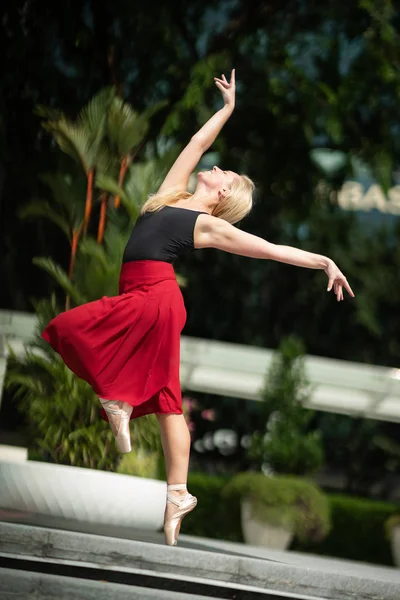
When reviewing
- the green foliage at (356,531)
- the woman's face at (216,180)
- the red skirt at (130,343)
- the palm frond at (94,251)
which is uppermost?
the woman's face at (216,180)

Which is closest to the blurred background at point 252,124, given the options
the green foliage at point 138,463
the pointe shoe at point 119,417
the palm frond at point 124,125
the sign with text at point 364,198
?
the sign with text at point 364,198

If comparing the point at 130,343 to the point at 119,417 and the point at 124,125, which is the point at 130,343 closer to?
the point at 119,417

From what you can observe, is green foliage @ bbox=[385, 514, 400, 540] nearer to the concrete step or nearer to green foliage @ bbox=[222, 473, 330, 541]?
green foliage @ bbox=[222, 473, 330, 541]

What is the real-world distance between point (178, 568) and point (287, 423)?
729cm

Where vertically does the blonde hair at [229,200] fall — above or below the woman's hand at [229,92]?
below

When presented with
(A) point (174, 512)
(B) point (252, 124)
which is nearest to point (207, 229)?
(A) point (174, 512)

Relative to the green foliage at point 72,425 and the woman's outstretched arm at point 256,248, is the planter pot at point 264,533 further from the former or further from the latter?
the woman's outstretched arm at point 256,248

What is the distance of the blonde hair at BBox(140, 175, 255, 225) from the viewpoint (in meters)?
4.48

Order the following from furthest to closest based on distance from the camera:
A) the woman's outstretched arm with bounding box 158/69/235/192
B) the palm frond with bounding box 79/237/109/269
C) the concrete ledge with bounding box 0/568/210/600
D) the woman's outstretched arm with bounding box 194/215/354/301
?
the palm frond with bounding box 79/237/109/269
the woman's outstretched arm with bounding box 158/69/235/192
the woman's outstretched arm with bounding box 194/215/354/301
the concrete ledge with bounding box 0/568/210/600

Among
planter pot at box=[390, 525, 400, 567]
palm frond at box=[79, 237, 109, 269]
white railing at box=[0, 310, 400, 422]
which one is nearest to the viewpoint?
palm frond at box=[79, 237, 109, 269]

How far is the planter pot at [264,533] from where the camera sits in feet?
31.9

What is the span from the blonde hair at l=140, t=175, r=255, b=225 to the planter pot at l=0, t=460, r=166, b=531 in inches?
64.0

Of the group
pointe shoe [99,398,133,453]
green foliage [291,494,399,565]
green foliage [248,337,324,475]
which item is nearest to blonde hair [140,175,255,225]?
pointe shoe [99,398,133,453]

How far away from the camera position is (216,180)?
4480 mm
